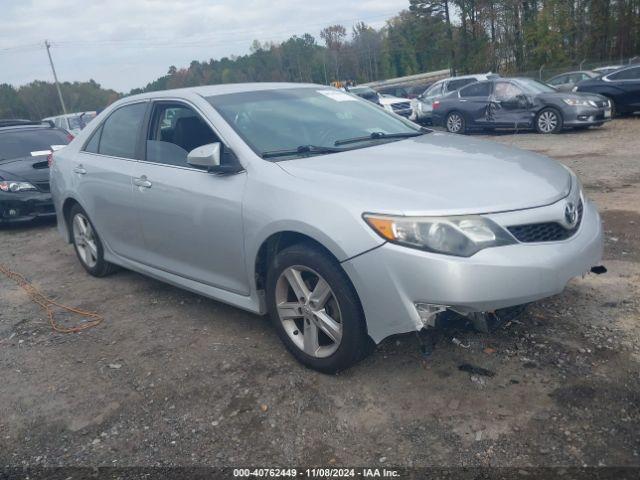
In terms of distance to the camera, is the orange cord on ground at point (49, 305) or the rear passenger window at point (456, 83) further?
the rear passenger window at point (456, 83)

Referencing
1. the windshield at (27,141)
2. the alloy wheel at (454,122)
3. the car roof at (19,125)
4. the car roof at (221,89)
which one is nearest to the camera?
the car roof at (221,89)

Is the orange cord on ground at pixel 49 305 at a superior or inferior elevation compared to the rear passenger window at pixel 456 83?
inferior

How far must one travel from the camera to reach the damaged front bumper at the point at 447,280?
2.70 m

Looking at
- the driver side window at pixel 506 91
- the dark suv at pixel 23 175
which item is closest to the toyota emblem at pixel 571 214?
the dark suv at pixel 23 175

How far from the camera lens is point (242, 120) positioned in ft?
12.6

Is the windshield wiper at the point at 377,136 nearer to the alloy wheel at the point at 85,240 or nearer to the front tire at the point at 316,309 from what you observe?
the front tire at the point at 316,309

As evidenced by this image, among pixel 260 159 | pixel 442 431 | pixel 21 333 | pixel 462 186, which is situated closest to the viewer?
pixel 442 431

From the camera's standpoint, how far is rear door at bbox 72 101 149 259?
4551 mm

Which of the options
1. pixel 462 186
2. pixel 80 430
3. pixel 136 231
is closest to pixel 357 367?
pixel 462 186

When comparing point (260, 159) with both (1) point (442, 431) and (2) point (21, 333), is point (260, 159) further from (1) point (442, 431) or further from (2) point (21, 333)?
(2) point (21, 333)

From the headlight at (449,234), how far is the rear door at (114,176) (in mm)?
2464

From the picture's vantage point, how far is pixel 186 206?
3873 millimetres

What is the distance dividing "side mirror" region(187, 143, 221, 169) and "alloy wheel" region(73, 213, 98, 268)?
2.21 metres

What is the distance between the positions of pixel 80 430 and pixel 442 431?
1.87 meters
